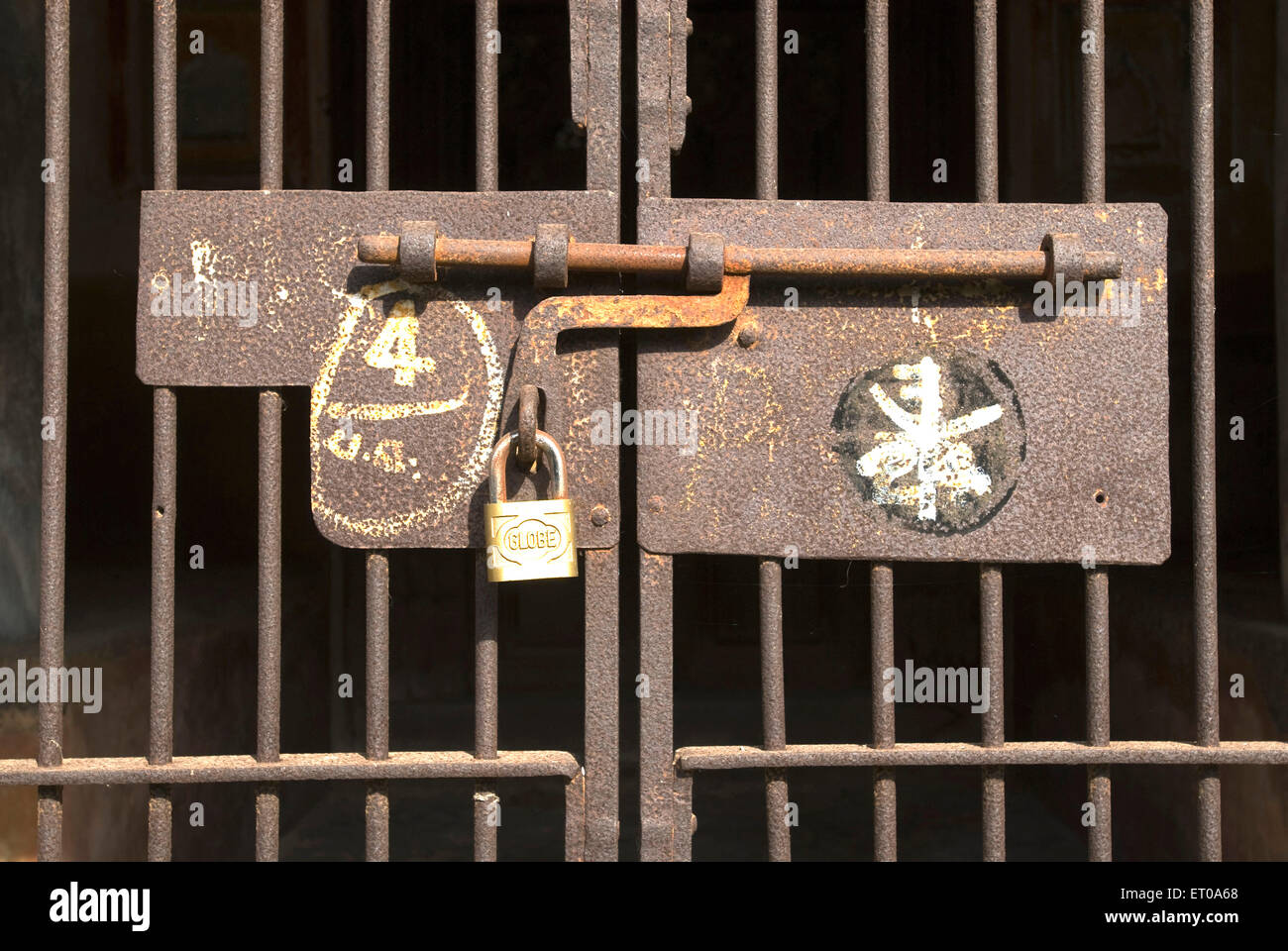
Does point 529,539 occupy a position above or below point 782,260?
below

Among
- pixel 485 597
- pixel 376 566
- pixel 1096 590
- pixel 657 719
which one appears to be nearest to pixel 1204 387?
pixel 1096 590

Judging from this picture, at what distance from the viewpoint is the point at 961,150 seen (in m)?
4.14

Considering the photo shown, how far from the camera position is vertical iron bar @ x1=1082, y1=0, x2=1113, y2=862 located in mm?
1369

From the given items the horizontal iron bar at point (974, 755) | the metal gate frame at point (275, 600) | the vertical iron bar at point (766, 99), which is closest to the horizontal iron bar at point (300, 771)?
the metal gate frame at point (275, 600)

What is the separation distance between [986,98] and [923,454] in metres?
0.48

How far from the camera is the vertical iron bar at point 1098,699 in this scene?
1367mm

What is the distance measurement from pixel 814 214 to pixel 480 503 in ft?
1.94

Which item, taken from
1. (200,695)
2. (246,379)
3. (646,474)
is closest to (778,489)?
(646,474)

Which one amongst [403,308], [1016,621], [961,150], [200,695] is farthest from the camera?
[961,150]

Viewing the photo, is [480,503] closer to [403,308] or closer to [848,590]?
[403,308]

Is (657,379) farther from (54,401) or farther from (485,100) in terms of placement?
(54,401)

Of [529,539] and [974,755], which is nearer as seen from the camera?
[529,539]

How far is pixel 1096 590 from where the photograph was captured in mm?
1366

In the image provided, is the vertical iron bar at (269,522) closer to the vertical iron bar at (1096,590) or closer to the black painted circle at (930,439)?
the black painted circle at (930,439)
